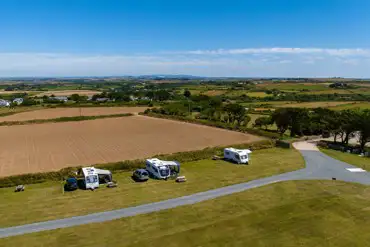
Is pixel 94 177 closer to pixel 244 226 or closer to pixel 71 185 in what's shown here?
pixel 71 185

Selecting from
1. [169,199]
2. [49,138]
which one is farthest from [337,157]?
[49,138]

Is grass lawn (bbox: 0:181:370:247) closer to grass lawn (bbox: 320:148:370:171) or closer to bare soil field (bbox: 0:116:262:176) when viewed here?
grass lawn (bbox: 320:148:370:171)

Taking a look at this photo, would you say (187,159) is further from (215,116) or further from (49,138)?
(215,116)

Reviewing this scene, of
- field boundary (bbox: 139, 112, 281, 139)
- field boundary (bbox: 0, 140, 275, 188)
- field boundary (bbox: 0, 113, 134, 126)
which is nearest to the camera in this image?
field boundary (bbox: 0, 140, 275, 188)

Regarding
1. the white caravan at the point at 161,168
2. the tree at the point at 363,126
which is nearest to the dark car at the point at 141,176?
the white caravan at the point at 161,168

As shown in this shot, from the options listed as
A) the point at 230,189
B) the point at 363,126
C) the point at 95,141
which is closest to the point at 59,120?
the point at 95,141

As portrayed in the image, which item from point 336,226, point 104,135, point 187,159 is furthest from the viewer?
point 104,135

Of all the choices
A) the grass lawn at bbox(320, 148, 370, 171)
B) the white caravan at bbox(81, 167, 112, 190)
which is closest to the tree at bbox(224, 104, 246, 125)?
the grass lawn at bbox(320, 148, 370, 171)
